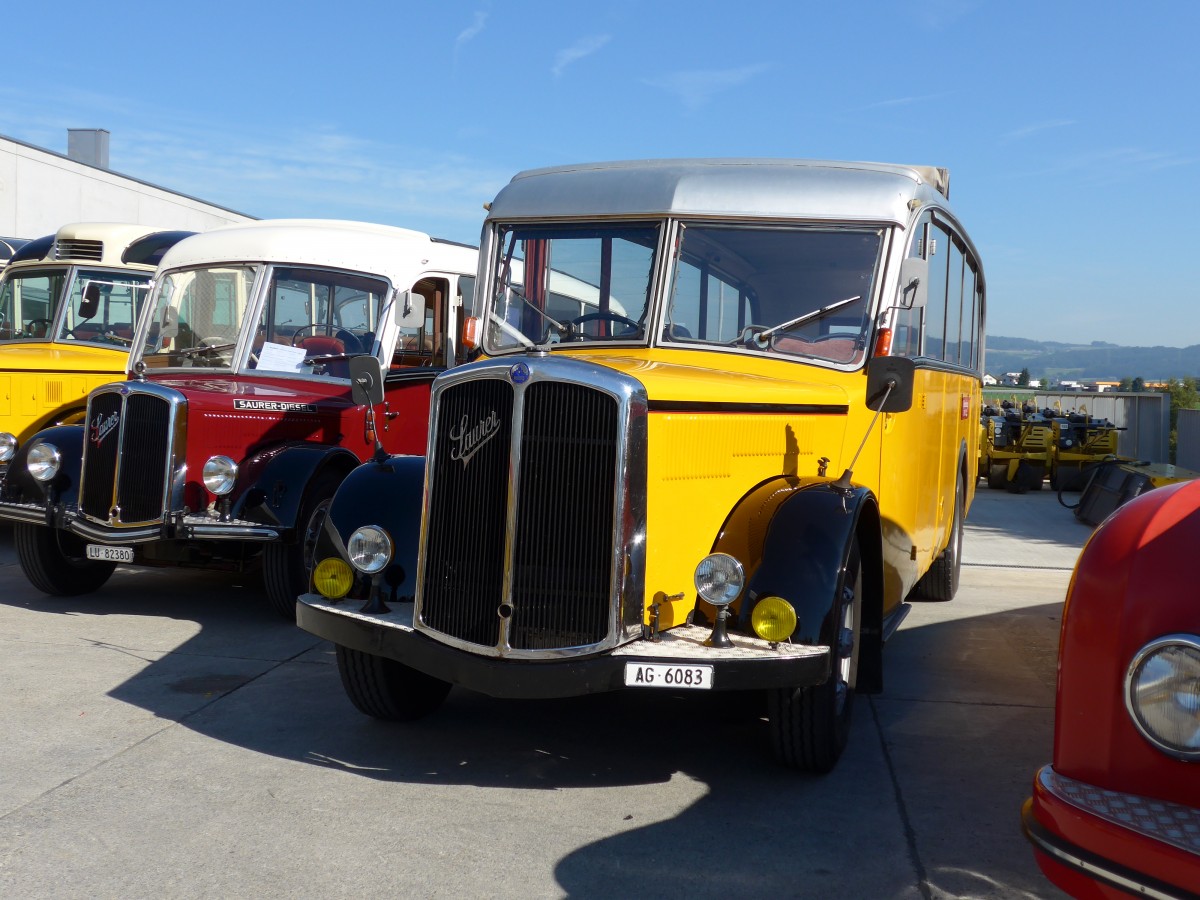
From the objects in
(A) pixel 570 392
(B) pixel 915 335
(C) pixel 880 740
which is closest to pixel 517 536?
(A) pixel 570 392

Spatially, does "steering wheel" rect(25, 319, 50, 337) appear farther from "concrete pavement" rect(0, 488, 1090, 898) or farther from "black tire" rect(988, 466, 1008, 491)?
"black tire" rect(988, 466, 1008, 491)

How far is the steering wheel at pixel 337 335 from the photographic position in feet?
27.6

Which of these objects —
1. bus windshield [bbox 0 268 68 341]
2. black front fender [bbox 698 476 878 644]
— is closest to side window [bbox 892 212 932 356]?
black front fender [bbox 698 476 878 644]

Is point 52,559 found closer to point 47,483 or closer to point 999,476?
point 47,483

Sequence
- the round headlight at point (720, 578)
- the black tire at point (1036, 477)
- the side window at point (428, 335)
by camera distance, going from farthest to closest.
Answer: the black tire at point (1036, 477), the side window at point (428, 335), the round headlight at point (720, 578)

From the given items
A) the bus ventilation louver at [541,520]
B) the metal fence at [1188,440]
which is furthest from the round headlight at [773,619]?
the metal fence at [1188,440]

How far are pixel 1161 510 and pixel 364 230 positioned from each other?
7080mm

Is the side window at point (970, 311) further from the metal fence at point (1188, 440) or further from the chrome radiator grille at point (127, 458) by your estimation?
the metal fence at point (1188, 440)

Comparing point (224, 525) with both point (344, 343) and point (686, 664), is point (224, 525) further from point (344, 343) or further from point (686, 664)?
point (686, 664)

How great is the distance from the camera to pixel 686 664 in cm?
414

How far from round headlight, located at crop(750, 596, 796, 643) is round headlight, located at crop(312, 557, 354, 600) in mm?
1658

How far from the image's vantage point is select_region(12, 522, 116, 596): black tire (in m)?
7.92

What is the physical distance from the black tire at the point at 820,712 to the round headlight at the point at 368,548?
1.59m

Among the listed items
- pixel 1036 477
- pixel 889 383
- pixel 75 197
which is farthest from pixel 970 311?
pixel 75 197
